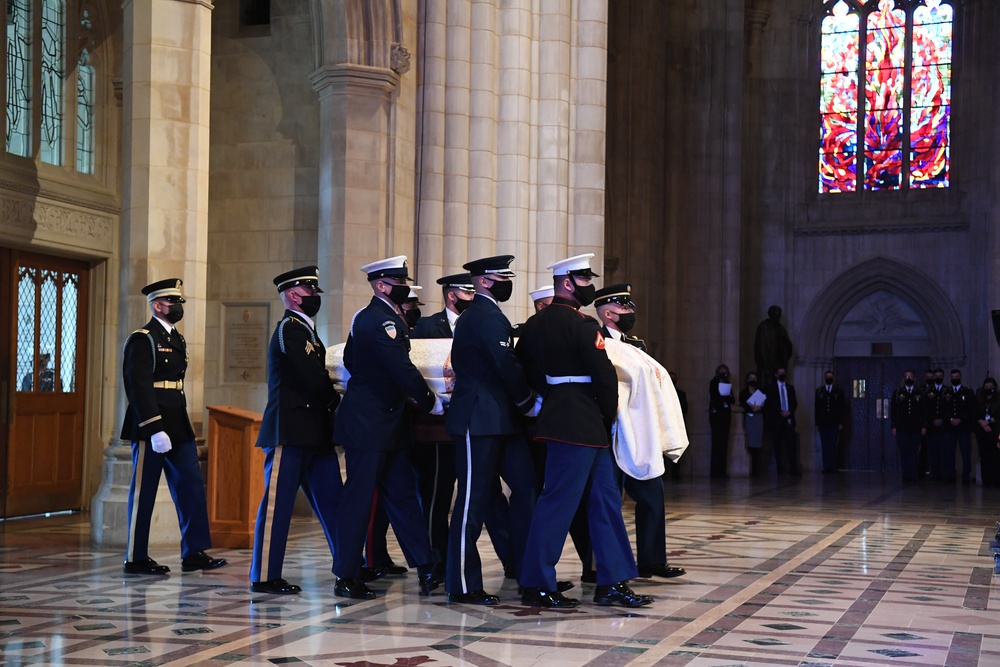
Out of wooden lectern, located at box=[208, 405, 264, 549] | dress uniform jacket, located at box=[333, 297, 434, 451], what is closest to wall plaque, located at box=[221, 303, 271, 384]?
wooden lectern, located at box=[208, 405, 264, 549]

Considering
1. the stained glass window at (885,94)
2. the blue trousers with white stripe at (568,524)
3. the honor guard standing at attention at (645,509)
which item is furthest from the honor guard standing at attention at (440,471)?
the stained glass window at (885,94)

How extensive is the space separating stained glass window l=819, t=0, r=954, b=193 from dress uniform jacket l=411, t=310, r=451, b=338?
17.1 m

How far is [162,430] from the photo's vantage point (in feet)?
26.0

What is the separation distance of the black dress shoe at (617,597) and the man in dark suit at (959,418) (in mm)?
13246

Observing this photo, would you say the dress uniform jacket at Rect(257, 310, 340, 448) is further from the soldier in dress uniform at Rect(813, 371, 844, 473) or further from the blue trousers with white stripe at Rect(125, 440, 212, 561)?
the soldier in dress uniform at Rect(813, 371, 844, 473)

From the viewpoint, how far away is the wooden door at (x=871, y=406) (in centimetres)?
2316

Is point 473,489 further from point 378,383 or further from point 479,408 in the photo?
point 378,383

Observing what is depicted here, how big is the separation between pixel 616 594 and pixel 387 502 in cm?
137

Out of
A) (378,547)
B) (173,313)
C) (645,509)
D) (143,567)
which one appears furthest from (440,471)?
(173,313)

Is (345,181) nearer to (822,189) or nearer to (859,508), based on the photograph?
(859,508)

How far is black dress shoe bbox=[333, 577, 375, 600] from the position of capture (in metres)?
6.88

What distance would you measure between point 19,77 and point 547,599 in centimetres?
788

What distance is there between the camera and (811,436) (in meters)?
23.3

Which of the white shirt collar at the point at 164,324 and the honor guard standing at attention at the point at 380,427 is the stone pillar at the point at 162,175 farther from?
the honor guard standing at attention at the point at 380,427
